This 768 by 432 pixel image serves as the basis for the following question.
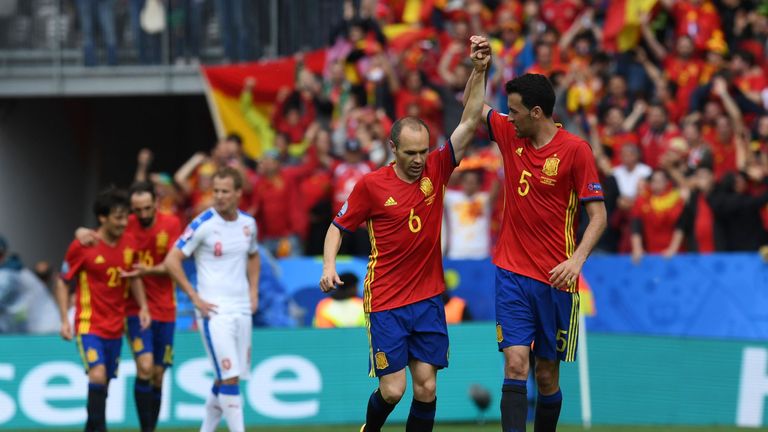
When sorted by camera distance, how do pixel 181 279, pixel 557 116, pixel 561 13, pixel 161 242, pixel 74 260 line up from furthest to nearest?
pixel 561 13
pixel 557 116
pixel 161 242
pixel 74 260
pixel 181 279

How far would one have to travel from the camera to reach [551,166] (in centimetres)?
905

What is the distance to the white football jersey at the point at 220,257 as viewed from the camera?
11.6 m

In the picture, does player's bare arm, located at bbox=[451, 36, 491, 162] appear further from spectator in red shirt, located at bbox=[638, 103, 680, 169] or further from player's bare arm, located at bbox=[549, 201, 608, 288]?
spectator in red shirt, located at bbox=[638, 103, 680, 169]

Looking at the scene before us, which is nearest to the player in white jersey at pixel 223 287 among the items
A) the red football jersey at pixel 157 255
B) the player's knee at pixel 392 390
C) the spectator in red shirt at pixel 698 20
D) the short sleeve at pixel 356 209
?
the red football jersey at pixel 157 255

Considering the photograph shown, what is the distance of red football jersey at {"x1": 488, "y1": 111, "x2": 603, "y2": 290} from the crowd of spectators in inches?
210

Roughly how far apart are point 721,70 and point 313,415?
6983 mm

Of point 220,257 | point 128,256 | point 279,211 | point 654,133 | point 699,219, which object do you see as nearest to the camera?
point 220,257

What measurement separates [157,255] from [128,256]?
0.38 m

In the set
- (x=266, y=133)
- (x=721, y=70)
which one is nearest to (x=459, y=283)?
(x=721, y=70)

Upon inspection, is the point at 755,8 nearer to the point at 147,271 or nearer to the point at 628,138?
the point at 628,138

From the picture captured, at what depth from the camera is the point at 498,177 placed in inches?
662

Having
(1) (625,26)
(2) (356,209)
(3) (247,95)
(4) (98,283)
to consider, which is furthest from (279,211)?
(2) (356,209)

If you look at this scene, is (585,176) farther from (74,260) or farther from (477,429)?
(477,429)

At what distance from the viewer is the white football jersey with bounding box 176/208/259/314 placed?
1155 centimetres
